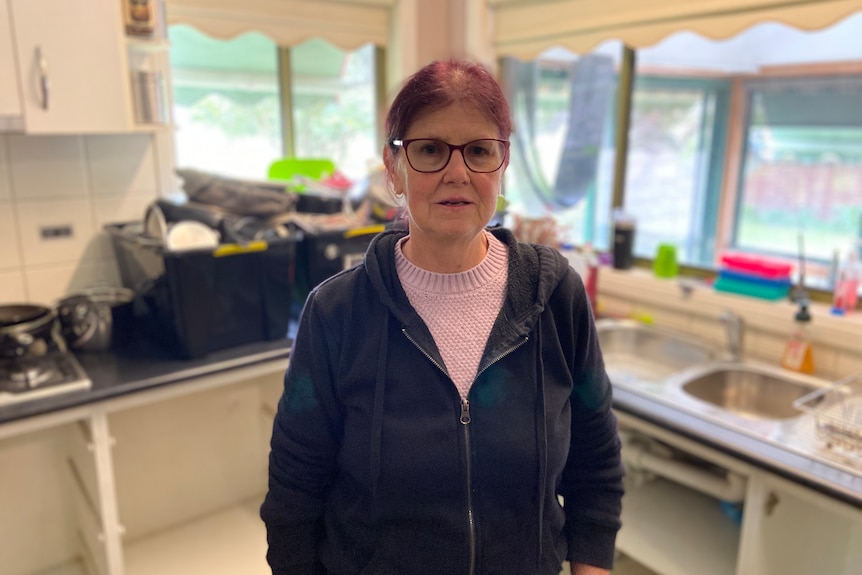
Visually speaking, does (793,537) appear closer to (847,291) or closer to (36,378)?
(847,291)

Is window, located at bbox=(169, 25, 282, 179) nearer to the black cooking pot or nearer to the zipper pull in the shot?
the black cooking pot

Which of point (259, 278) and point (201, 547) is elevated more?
point (259, 278)

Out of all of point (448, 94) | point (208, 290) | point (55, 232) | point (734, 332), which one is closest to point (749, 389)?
point (734, 332)

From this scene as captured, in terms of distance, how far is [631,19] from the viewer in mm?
2096

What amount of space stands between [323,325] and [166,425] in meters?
1.48

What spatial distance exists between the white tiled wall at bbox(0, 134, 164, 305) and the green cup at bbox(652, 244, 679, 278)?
1732 mm

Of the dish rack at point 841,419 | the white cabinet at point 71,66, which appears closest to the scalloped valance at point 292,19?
the white cabinet at point 71,66

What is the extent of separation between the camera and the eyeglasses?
2.88ft

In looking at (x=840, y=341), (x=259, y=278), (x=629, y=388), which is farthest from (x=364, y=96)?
(x=840, y=341)

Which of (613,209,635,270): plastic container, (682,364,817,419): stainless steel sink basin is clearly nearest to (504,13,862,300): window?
(613,209,635,270): plastic container

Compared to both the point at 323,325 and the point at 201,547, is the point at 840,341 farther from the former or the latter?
the point at 201,547

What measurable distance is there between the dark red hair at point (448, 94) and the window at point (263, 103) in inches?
57.9

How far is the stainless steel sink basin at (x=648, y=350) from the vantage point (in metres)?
2.04

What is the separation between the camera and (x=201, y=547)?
6.88ft
